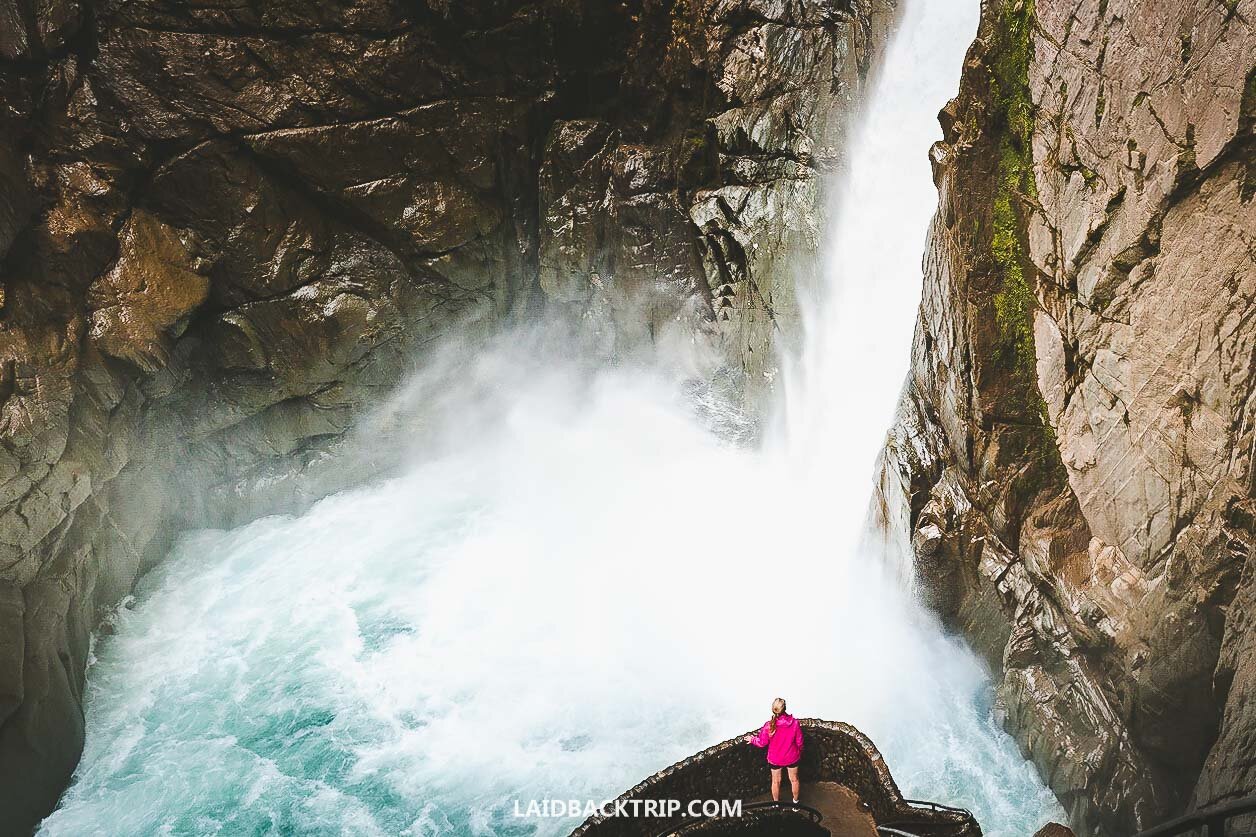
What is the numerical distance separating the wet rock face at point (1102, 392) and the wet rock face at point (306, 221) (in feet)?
18.9

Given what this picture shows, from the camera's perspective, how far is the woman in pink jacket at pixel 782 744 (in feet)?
27.7

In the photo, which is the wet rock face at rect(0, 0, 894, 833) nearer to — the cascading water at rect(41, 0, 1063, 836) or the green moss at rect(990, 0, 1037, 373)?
the cascading water at rect(41, 0, 1063, 836)

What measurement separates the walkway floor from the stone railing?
7 centimetres

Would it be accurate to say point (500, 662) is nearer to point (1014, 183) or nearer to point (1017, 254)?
point (1017, 254)

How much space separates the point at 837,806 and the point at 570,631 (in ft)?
24.5

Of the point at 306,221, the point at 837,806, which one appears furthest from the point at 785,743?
the point at 306,221

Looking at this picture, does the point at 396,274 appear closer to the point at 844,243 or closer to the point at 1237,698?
the point at 844,243

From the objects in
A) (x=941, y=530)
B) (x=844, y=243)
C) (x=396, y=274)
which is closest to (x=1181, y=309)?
(x=941, y=530)

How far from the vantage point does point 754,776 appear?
8.70m

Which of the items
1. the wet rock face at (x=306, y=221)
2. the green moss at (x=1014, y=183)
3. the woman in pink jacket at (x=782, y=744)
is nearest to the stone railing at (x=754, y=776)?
the woman in pink jacket at (x=782, y=744)

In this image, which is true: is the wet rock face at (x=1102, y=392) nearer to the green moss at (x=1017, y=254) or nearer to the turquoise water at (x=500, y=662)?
the green moss at (x=1017, y=254)

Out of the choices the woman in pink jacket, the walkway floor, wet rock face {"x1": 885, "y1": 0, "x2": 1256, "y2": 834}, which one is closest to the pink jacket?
the woman in pink jacket

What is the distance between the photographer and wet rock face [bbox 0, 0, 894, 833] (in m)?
13.2

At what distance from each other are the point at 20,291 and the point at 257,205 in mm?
4680
